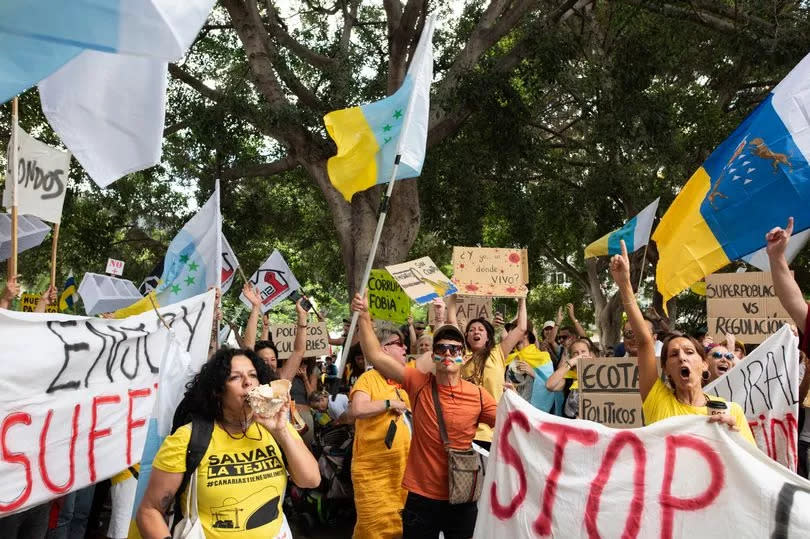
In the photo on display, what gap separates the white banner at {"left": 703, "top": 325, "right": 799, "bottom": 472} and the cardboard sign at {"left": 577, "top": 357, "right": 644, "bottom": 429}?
0.50m

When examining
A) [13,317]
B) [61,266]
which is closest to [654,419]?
[13,317]

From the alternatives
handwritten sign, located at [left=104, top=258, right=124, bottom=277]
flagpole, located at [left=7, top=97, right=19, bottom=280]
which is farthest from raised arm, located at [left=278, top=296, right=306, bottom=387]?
handwritten sign, located at [left=104, top=258, right=124, bottom=277]

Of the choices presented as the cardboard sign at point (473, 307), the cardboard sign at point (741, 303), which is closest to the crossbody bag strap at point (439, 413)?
the cardboard sign at point (741, 303)

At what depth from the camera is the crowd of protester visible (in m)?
3.37

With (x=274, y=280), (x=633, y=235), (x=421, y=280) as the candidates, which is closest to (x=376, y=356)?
(x=421, y=280)

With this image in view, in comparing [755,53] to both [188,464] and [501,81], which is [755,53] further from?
[188,464]

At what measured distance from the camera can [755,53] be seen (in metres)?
11.6

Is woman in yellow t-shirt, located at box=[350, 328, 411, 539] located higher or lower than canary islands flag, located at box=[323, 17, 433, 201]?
lower

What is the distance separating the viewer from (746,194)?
16.0 feet

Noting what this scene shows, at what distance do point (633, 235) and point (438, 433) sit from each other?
560 centimetres

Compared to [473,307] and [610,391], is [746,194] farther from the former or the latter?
[473,307]

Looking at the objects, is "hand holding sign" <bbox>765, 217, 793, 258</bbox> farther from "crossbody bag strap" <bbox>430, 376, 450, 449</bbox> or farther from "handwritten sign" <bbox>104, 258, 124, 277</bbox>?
"handwritten sign" <bbox>104, 258, 124, 277</bbox>

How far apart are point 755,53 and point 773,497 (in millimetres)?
9852

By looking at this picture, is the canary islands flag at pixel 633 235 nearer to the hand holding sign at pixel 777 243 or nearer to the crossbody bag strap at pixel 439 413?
the crossbody bag strap at pixel 439 413
